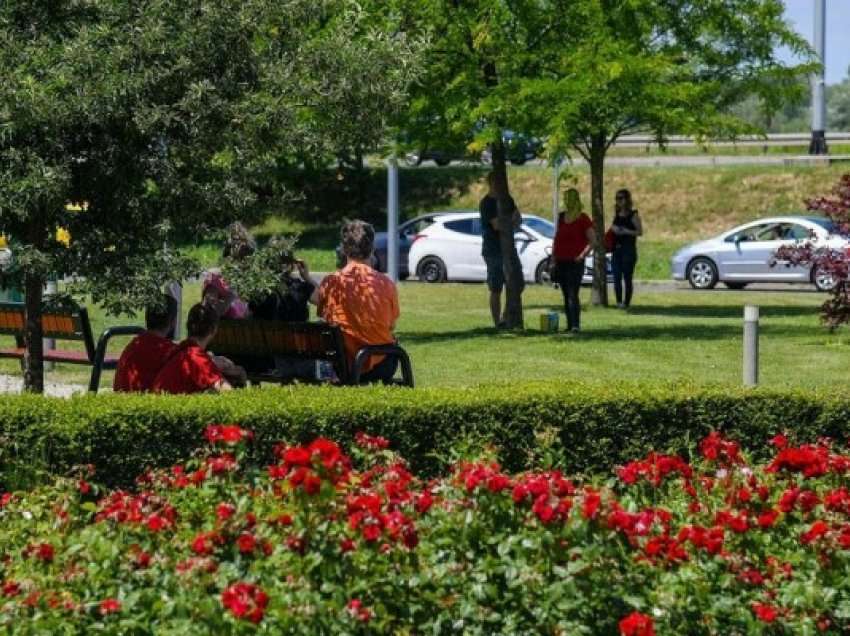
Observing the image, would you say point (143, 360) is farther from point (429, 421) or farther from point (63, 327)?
point (63, 327)

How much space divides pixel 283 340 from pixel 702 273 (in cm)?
2335

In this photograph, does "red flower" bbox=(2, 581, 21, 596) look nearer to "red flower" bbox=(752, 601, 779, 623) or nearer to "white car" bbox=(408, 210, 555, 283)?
"red flower" bbox=(752, 601, 779, 623)

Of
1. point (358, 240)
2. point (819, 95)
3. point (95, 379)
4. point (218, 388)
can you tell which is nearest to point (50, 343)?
point (95, 379)

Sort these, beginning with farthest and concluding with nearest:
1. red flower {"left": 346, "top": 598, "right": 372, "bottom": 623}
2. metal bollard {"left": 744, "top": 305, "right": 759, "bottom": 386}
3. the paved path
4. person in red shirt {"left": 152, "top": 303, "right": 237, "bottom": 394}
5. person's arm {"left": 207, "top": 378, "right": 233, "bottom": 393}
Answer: the paved path
metal bollard {"left": 744, "top": 305, "right": 759, "bottom": 386}
person in red shirt {"left": 152, "top": 303, "right": 237, "bottom": 394}
person's arm {"left": 207, "top": 378, "right": 233, "bottom": 393}
red flower {"left": 346, "top": 598, "right": 372, "bottom": 623}

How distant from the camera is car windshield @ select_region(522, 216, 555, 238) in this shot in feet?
120

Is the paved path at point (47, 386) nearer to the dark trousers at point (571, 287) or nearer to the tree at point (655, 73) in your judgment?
the tree at point (655, 73)

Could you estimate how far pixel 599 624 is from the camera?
5824mm

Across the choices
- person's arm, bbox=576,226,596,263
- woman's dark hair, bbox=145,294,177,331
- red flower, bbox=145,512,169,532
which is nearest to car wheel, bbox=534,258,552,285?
person's arm, bbox=576,226,596,263

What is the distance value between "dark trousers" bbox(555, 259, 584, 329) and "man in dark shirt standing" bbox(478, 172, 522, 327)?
866 mm

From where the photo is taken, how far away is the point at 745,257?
34.0 meters

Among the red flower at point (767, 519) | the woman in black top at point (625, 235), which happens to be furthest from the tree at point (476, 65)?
the red flower at point (767, 519)

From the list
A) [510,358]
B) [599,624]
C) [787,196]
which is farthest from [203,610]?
[787,196]

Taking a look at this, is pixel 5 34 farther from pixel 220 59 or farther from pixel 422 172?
pixel 422 172

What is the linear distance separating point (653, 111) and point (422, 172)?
30.6 metres
